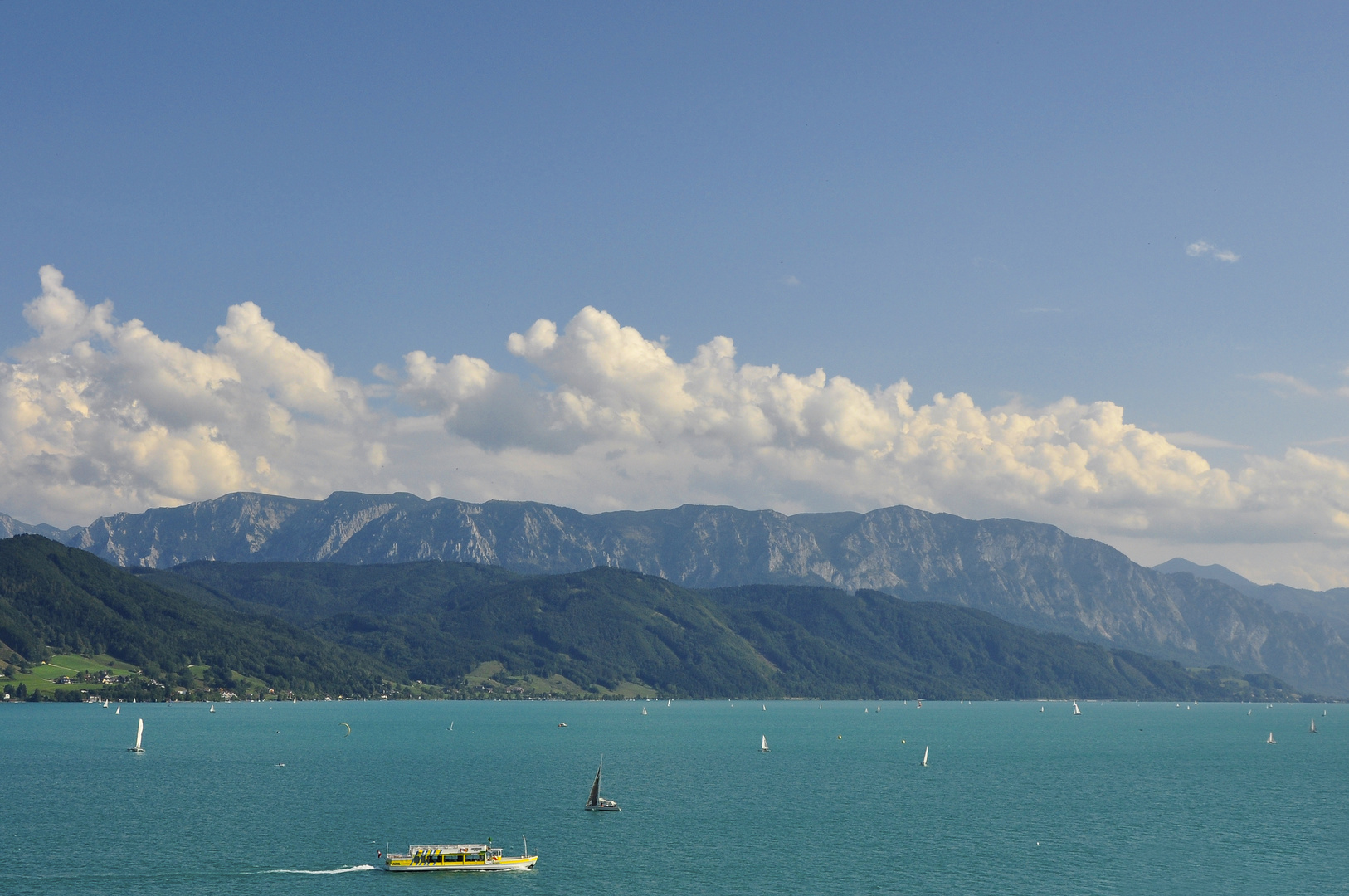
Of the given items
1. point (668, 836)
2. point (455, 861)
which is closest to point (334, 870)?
point (455, 861)

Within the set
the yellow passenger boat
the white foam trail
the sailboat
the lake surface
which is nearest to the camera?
the lake surface

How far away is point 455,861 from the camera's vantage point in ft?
392

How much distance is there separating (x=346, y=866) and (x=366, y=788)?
2722 inches

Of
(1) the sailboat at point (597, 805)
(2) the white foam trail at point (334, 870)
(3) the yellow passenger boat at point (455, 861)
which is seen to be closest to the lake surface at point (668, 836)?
(2) the white foam trail at point (334, 870)

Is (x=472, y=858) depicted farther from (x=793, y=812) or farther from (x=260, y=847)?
(x=793, y=812)

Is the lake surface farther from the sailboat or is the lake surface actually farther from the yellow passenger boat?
the sailboat

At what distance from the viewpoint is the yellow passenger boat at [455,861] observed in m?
118

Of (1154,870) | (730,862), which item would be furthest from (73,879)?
(1154,870)

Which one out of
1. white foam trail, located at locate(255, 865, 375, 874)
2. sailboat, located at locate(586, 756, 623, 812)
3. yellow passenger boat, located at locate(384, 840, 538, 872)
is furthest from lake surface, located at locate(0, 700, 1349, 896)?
sailboat, located at locate(586, 756, 623, 812)

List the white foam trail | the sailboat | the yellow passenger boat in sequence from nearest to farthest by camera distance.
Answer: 1. the white foam trail
2. the yellow passenger boat
3. the sailboat

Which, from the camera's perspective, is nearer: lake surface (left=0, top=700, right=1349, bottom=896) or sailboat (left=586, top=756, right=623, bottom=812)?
lake surface (left=0, top=700, right=1349, bottom=896)

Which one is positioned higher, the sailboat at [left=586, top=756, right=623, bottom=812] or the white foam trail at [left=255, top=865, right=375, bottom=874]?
the sailboat at [left=586, top=756, right=623, bottom=812]

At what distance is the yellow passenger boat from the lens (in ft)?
387

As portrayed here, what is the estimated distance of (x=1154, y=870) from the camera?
123 m
